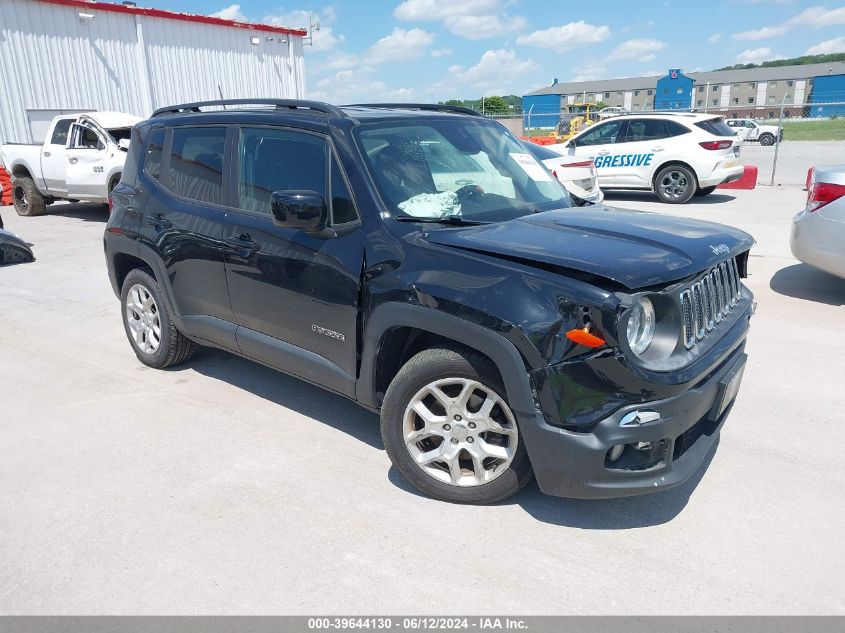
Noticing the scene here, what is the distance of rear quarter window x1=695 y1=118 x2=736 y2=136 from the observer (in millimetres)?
13031

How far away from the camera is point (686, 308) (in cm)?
306

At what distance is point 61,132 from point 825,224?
1307cm

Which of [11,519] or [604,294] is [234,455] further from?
[604,294]

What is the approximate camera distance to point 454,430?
3.26m

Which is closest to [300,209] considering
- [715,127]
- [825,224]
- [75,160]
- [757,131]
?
[825,224]

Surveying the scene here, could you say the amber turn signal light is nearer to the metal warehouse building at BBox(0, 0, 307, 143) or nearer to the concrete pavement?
the concrete pavement

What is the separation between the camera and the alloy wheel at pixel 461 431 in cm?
315

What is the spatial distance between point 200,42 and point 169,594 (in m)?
24.0

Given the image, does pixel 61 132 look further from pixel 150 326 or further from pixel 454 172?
pixel 454 172

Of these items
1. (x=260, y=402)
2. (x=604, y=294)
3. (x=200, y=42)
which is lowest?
(x=260, y=402)

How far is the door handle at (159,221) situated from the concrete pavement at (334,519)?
1151mm

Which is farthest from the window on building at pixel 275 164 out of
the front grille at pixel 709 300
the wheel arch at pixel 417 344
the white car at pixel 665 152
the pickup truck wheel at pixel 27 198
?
the pickup truck wheel at pixel 27 198
